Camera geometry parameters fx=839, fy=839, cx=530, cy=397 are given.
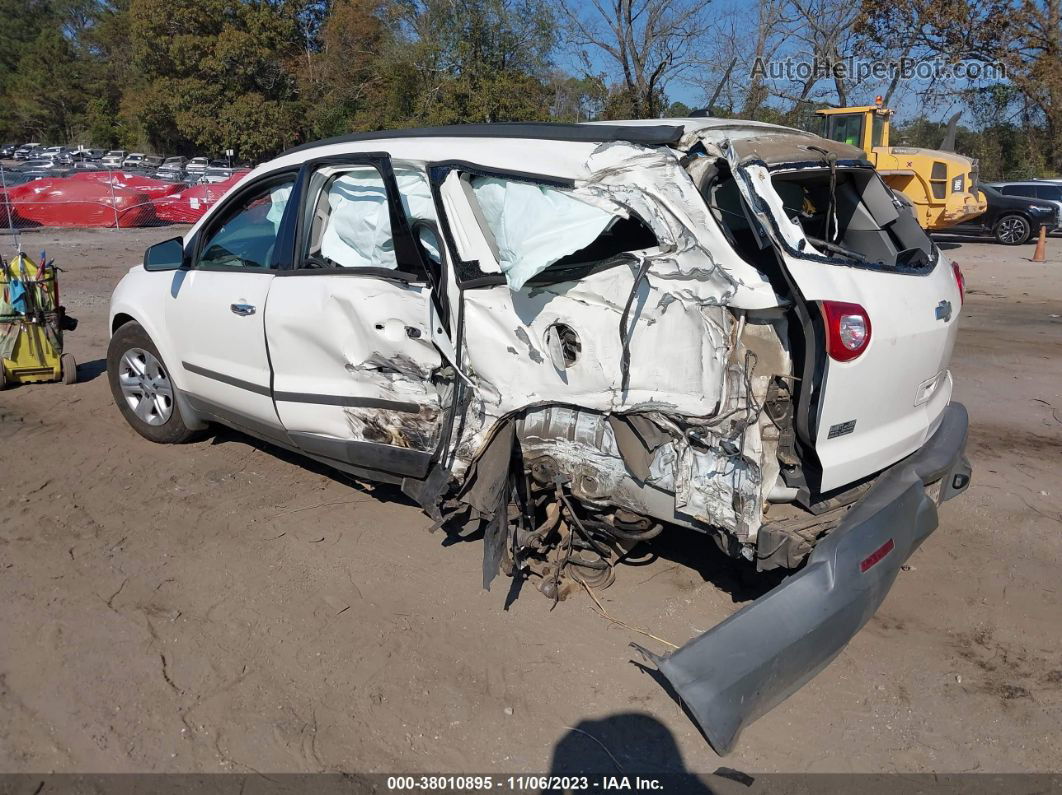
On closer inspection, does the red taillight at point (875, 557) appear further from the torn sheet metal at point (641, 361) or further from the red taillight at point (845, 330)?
the red taillight at point (845, 330)

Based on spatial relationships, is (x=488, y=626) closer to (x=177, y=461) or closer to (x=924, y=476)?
(x=924, y=476)

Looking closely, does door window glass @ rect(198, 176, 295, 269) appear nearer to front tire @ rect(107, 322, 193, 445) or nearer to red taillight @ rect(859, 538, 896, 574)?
front tire @ rect(107, 322, 193, 445)

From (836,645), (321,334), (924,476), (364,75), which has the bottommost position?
(836,645)

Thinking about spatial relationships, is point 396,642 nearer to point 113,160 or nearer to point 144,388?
point 144,388

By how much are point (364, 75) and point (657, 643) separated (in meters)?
34.6

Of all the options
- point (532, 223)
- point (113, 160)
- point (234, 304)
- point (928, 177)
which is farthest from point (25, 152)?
point (532, 223)

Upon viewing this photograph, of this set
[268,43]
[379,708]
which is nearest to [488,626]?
[379,708]

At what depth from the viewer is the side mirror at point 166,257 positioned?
4.97 m

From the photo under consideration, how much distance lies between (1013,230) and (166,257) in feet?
63.5

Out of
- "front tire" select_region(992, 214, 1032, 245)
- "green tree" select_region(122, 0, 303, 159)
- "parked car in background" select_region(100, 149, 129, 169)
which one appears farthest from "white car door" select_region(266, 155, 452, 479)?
"green tree" select_region(122, 0, 303, 159)

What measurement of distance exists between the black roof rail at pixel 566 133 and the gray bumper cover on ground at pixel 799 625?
1.65 m

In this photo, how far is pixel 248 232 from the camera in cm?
483

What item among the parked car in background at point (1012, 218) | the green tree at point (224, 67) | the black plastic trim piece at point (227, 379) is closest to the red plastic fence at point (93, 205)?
the black plastic trim piece at point (227, 379)

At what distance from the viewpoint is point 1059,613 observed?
12.2 ft
